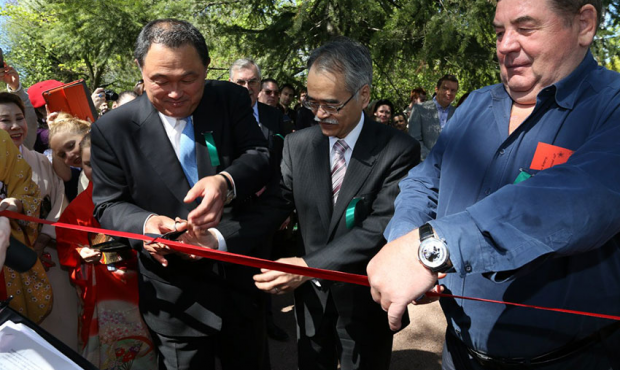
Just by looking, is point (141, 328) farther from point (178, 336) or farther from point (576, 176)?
point (576, 176)

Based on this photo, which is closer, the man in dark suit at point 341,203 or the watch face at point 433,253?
the watch face at point 433,253

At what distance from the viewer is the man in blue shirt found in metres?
1.03

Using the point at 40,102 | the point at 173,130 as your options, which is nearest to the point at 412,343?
the point at 173,130

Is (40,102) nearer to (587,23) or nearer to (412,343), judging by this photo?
(412,343)

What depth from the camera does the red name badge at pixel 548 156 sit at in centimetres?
134

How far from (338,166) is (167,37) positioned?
1048 mm

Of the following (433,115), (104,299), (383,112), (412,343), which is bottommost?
(412,343)

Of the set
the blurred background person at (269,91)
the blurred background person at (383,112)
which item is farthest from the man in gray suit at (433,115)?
the blurred background person at (269,91)

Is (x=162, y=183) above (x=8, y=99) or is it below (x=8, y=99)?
below

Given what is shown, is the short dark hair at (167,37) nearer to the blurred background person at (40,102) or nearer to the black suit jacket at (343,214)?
the black suit jacket at (343,214)

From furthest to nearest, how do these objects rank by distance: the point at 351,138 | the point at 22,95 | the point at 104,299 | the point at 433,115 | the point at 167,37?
1. the point at 433,115
2. the point at 22,95
3. the point at 104,299
4. the point at 351,138
5. the point at 167,37

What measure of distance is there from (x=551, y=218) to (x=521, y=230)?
7 centimetres

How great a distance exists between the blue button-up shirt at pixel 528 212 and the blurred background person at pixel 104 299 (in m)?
2.19

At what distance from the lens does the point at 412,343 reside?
13.2ft
